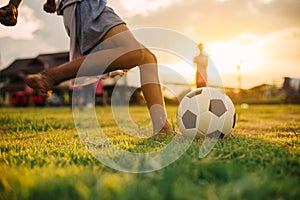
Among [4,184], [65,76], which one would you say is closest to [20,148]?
[65,76]

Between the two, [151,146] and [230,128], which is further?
[230,128]

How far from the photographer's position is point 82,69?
256 centimetres

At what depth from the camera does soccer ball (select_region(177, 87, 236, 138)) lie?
266 cm

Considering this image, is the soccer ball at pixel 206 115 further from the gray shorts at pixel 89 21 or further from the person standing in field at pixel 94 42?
the gray shorts at pixel 89 21

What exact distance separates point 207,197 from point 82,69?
5.52ft

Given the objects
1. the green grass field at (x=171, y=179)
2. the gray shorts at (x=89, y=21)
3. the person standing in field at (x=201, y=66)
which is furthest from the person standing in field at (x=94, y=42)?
the person standing in field at (x=201, y=66)

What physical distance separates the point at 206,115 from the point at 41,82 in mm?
1269

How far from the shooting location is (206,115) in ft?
8.81

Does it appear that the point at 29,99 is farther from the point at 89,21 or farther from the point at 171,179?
the point at 171,179

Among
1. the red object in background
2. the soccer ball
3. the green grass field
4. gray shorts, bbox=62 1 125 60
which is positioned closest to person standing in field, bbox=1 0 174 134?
gray shorts, bbox=62 1 125 60

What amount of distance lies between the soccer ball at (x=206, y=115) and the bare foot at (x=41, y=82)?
3.53 ft

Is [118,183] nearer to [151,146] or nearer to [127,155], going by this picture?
[127,155]

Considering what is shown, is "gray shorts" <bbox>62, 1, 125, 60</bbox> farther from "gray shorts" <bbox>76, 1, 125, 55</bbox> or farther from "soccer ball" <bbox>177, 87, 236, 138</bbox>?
"soccer ball" <bbox>177, 87, 236, 138</bbox>

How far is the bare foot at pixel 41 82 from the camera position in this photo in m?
2.42
